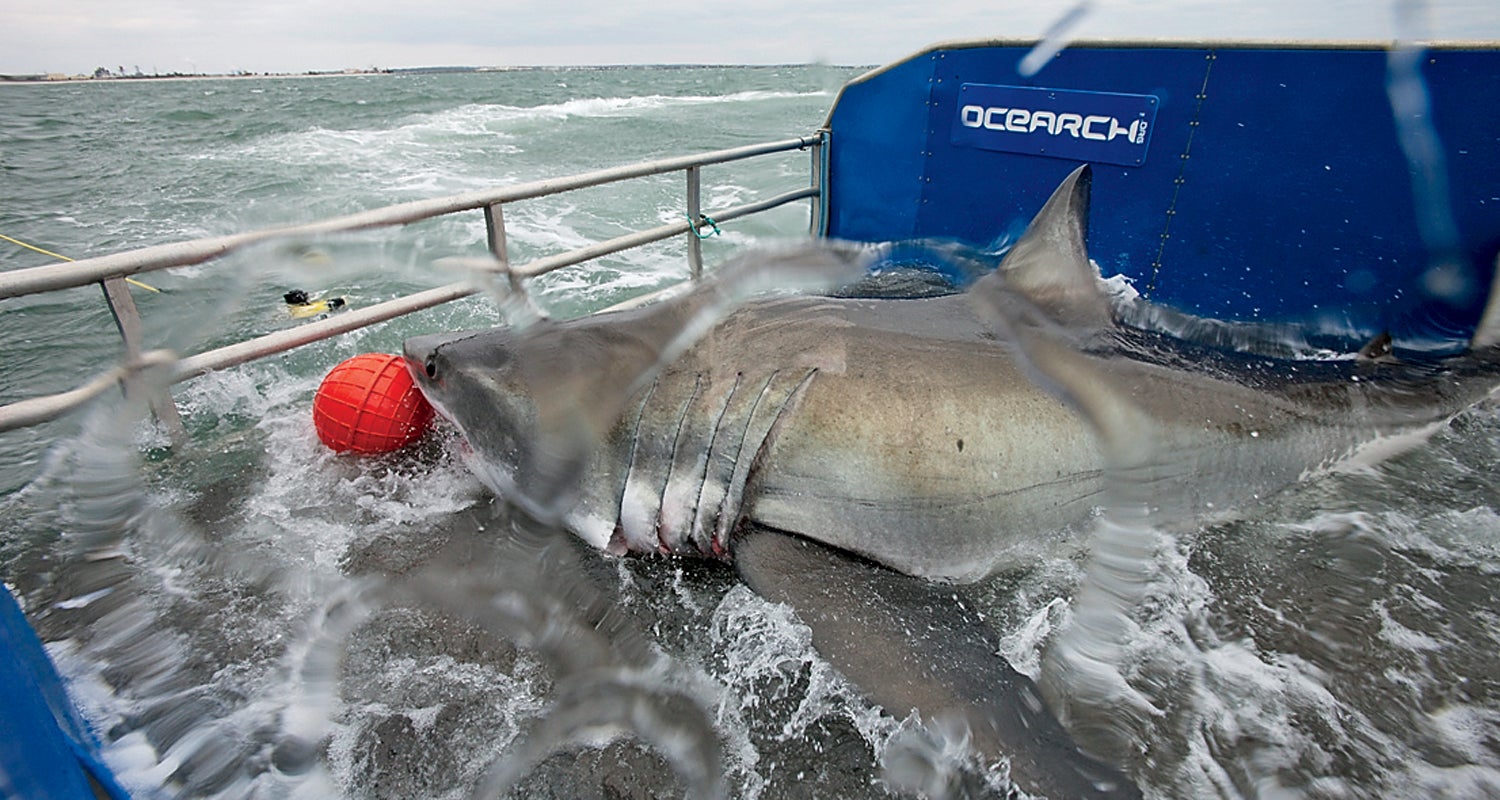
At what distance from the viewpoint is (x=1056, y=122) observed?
457cm

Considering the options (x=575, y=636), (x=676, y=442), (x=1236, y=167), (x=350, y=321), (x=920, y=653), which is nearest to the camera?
(x=920, y=653)

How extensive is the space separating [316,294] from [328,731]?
7.12 meters

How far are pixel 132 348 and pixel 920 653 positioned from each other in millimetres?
3146

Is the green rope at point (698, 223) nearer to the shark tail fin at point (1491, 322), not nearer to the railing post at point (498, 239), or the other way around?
the railing post at point (498, 239)

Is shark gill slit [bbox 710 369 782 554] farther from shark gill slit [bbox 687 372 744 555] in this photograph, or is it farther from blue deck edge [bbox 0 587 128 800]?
blue deck edge [bbox 0 587 128 800]

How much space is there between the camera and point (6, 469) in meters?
3.80

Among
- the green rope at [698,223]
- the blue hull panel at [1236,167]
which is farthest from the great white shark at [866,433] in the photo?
the green rope at [698,223]

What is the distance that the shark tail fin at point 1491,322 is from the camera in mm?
3539

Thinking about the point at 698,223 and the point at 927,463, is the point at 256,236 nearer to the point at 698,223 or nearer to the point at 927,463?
the point at 698,223

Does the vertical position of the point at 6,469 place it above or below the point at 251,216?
above

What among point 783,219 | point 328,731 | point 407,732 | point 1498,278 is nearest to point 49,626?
point 328,731

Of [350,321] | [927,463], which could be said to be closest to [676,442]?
[927,463]

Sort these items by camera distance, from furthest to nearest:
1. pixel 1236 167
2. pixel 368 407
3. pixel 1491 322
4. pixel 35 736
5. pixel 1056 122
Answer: pixel 1056 122
pixel 1236 167
pixel 1491 322
pixel 368 407
pixel 35 736

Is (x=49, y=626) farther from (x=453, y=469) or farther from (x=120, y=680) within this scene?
(x=453, y=469)
